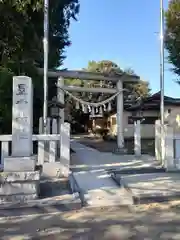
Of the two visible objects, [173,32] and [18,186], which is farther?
[173,32]

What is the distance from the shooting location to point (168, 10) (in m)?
17.0

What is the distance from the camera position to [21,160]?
17.7 ft

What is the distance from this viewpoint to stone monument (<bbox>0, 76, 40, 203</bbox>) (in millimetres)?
5262

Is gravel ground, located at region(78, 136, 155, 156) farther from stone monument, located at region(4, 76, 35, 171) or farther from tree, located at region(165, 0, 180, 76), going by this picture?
stone monument, located at region(4, 76, 35, 171)

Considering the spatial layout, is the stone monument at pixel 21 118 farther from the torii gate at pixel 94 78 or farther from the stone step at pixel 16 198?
the torii gate at pixel 94 78

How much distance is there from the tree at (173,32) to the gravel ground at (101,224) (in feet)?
43.0

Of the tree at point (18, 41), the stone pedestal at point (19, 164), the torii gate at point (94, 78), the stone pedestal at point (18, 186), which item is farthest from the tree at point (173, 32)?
the stone pedestal at point (18, 186)

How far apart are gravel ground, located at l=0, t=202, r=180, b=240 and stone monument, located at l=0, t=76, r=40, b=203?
0.62 metres

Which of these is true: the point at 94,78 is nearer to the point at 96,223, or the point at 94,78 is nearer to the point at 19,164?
the point at 19,164

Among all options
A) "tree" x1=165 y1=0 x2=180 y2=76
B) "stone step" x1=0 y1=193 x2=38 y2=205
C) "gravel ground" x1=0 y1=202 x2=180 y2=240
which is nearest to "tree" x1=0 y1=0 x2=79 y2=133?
"stone step" x1=0 y1=193 x2=38 y2=205

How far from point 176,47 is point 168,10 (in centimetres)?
238

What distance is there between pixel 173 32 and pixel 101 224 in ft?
48.4

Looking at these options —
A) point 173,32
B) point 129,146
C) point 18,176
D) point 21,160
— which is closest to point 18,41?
point 21,160

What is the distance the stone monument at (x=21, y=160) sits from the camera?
526cm
